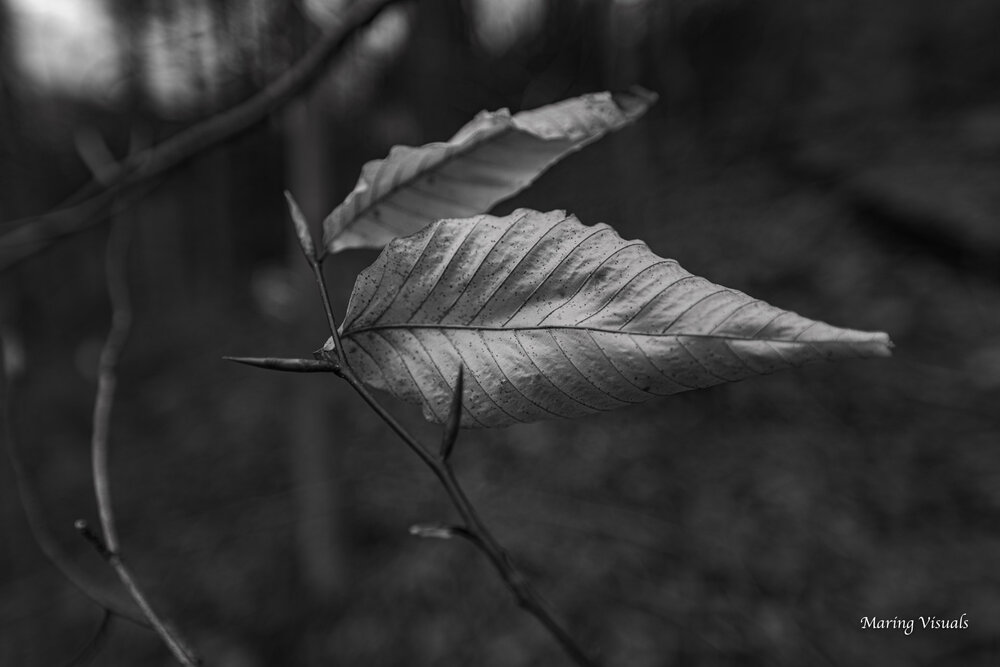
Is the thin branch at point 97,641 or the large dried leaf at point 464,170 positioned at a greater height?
the large dried leaf at point 464,170

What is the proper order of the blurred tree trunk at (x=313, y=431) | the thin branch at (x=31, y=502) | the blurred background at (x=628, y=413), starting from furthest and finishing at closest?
the blurred tree trunk at (x=313, y=431) → the blurred background at (x=628, y=413) → the thin branch at (x=31, y=502)

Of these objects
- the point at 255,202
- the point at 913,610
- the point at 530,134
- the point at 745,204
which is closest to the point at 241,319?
the point at 255,202

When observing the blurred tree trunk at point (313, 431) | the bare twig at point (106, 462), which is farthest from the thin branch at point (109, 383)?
the blurred tree trunk at point (313, 431)

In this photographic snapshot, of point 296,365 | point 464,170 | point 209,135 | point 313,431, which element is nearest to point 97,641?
point 296,365

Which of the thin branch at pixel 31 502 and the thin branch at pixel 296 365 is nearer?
the thin branch at pixel 296 365

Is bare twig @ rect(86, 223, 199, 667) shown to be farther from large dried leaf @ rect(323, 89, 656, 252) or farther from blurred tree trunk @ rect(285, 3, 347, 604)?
blurred tree trunk @ rect(285, 3, 347, 604)

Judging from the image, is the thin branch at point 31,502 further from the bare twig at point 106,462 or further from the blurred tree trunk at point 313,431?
the blurred tree trunk at point 313,431

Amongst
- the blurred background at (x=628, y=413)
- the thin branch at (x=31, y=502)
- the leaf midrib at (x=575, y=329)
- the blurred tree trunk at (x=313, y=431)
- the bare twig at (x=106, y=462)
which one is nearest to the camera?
the leaf midrib at (x=575, y=329)
